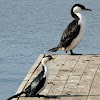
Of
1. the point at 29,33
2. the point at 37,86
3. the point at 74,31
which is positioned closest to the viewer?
the point at 37,86

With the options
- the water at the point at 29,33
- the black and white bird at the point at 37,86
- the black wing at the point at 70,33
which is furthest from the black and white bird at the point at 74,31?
the black and white bird at the point at 37,86

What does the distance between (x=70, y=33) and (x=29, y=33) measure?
10622 millimetres

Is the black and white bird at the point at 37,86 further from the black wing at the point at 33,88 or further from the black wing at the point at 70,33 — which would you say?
the black wing at the point at 70,33

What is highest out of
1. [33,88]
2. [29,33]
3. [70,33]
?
[33,88]

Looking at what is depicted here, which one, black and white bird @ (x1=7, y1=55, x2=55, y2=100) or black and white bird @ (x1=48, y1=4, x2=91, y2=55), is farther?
black and white bird @ (x1=48, y1=4, x2=91, y2=55)

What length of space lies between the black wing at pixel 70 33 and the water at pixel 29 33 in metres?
2.15

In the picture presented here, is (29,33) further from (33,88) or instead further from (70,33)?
(33,88)

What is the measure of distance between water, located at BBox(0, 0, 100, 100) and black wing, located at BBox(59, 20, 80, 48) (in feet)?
7.05

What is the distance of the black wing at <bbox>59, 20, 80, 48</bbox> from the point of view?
15.8 meters

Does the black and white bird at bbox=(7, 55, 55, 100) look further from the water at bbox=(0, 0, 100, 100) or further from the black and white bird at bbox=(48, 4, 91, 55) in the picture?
the water at bbox=(0, 0, 100, 100)

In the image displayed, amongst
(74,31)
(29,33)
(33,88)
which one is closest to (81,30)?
(74,31)

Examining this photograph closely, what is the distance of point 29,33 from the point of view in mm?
26344

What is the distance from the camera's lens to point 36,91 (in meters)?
11.7

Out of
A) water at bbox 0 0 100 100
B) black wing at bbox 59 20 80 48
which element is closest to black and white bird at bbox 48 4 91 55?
black wing at bbox 59 20 80 48
